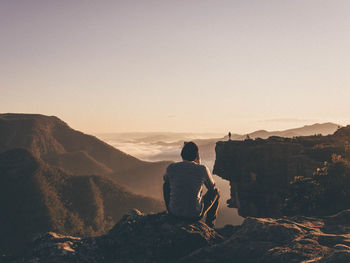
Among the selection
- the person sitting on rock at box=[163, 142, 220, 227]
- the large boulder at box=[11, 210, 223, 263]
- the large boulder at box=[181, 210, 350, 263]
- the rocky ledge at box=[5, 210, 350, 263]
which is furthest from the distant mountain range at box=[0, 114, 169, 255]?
the large boulder at box=[181, 210, 350, 263]

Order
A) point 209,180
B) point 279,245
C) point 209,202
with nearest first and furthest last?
point 279,245 < point 209,180 < point 209,202

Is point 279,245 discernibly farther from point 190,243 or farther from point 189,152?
point 189,152

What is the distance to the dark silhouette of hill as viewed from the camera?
130625mm

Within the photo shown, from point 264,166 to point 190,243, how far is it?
176ft

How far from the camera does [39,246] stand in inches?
265

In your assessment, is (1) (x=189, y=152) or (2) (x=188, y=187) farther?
(1) (x=189, y=152)

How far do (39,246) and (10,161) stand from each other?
592 feet

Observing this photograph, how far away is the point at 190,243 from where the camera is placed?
7160 mm

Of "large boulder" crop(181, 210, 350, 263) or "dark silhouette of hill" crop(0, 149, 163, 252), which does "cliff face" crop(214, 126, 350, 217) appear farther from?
"dark silhouette of hill" crop(0, 149, 163, 252)

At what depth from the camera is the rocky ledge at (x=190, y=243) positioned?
6277mm

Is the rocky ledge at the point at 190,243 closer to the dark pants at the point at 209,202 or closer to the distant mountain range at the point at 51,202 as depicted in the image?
the dark pants at the point at 209,202

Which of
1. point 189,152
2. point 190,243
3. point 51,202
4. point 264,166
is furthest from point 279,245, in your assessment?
point 51,202

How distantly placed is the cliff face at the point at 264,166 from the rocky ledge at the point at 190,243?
141 feet

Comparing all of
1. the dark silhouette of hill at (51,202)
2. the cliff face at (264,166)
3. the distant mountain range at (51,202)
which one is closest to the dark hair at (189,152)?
the cliff face at (264,166)
